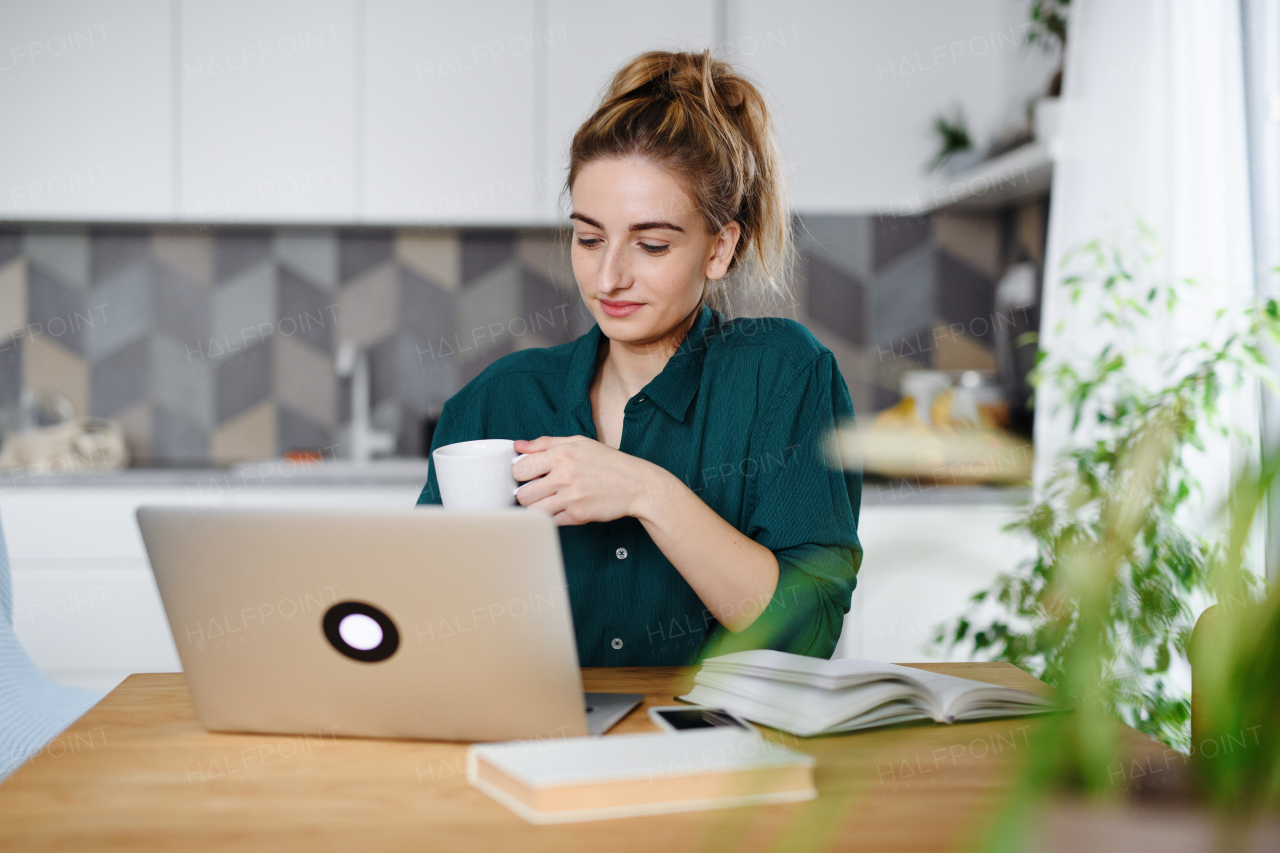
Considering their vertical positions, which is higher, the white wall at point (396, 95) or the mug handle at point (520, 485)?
the white wall at point (396, 95)

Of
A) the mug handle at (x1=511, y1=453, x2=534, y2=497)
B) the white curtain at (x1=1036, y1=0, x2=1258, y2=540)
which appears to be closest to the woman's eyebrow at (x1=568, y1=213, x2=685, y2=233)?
the mug handle at (x1=511, y1=453, x2=534, y2=497)

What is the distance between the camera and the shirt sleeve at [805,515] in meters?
1.07

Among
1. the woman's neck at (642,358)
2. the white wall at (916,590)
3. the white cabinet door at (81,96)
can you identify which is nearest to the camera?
the woman's neck at (642,358)

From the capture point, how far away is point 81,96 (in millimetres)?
2615

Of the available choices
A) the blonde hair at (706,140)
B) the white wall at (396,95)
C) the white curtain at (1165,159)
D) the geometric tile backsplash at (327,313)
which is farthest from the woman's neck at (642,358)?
the geometric tile backsplash at (327,313)

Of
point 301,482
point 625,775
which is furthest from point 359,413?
point 625,775

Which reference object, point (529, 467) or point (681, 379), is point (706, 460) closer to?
point (681, 379)

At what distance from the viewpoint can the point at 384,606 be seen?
0.66 metres

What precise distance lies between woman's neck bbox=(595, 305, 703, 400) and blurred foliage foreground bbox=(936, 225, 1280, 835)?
55 cm

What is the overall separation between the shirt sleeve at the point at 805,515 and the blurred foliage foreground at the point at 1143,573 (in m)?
0.23

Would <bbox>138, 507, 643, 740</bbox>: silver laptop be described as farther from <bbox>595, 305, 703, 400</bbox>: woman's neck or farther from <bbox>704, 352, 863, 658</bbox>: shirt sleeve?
<bbox>595, 305, 703, 400</bbox>: woman's neck

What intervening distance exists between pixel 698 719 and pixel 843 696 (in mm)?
114

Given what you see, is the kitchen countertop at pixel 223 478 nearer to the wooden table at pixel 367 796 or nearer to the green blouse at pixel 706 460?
the green blouse at pixel 706 460

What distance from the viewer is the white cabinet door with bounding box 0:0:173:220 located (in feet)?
8.56
